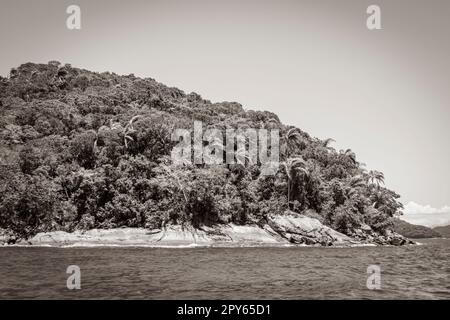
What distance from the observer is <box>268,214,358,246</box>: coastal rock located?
5335cm

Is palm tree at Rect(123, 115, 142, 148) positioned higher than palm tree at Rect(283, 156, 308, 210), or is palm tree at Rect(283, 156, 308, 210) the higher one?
palm tree at Rect(123, 115, 142, 148)

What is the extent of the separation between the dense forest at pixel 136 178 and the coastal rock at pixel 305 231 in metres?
2.22

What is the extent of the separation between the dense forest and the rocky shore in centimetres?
137

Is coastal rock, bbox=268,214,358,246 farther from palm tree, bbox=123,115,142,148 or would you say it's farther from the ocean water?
the ocean water

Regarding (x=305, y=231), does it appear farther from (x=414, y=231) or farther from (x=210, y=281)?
(x=414, y=231)

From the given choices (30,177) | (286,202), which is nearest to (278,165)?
(286,202)

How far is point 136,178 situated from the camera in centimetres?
5325

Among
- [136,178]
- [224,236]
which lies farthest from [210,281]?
[136,178]

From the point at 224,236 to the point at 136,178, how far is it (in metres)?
14.6

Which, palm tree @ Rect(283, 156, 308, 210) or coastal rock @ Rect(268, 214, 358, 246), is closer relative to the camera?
coastal rock @ Rect(268, 214, 358, 246)

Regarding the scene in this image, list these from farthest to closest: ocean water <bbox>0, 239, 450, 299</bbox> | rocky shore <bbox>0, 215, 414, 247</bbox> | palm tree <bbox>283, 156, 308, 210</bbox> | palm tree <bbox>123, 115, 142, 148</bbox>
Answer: palm tree <bbox>283, 156, 308, 210</bbox>
palm tree <bbox>123, 115, 142, 148</bbox>
rocky shore <bbox>0, 215, 414, 247</bbox>
ocean water <bbox>0, 239, 450, 299</bbox>

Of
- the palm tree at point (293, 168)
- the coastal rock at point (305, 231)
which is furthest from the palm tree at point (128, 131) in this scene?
the palm tree at point (293, 168)

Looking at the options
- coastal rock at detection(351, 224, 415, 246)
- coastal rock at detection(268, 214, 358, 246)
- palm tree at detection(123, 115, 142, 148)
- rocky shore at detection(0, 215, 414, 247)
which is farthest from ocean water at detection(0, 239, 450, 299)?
coastal rock at detection(351, 224, 415, 246)
